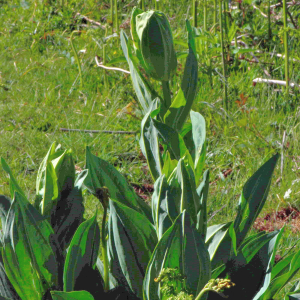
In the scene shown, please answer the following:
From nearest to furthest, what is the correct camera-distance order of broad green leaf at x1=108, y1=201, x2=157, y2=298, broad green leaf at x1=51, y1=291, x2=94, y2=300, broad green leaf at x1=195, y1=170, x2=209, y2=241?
1. broad green leaf at x1=51, y1=291, x2=94, y2=300
2. broad green leaf at x1=108, y1=201, x2=157, y2=298
3. broad green leaf at x1=195, y1=170, x2=209, y2=241

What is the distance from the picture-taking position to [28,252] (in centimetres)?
86

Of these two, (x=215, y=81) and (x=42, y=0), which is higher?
(x=42, y=0)

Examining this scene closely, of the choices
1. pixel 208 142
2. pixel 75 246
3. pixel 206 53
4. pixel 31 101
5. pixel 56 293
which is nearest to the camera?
pixel 56 293

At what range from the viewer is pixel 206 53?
281 centimetres

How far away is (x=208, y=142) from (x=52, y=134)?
0.90 meters

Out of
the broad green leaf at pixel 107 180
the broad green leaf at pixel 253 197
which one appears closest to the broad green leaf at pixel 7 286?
the broad green leaf at pixel 107 180

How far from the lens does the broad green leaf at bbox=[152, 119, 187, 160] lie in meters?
0.95

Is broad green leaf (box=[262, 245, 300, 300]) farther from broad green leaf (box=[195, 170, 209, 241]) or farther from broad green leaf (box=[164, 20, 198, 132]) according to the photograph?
broad green leaf (box=[164, 20, 198, 132])

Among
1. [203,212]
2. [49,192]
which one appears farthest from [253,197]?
[49,192]

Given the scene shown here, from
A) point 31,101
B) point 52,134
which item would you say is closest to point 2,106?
point 31,101

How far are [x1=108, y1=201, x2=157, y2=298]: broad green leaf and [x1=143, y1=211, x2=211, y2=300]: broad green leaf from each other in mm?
63

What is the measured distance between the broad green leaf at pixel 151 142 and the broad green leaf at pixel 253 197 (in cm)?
21

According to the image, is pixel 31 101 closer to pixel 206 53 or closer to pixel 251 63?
pixel 206 53

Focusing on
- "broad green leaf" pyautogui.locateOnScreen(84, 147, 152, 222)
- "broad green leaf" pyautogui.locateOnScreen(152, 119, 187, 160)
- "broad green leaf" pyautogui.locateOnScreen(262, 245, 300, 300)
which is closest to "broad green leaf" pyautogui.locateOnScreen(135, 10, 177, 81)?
"broad green leaf" pyautogui.locateOnScreen(152, 119, 187, 160)
